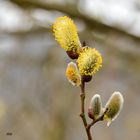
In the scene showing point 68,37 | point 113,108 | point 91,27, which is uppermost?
point 91,27

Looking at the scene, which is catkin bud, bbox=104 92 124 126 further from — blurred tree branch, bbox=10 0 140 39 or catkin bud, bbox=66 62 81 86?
blurred tree branch, bbox=10 0 140 39

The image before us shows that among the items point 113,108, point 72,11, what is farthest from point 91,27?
point 113,108

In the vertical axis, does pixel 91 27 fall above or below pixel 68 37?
above

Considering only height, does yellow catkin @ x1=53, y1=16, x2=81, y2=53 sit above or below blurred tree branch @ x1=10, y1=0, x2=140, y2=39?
below

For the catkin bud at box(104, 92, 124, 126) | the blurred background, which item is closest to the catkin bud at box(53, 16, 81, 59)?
the catkin bud at box(104, 92, 124, 126)

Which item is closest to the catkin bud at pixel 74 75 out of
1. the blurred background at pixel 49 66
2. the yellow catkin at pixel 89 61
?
the yellow catkin at pixel 89 61

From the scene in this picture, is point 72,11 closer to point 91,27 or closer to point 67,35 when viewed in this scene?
point 91,27

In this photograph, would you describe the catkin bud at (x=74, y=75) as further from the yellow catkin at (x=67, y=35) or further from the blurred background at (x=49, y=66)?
the blurred background at (x=49, y=66)
